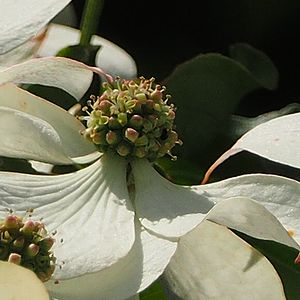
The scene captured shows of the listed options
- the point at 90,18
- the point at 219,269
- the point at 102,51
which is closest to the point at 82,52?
the point at 90,18

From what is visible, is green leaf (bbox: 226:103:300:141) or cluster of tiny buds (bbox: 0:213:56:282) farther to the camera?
green leaf (bbox: 226:103:300:141)

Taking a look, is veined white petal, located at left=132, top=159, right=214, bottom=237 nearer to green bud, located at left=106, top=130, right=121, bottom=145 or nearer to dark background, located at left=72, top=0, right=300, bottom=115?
green bud, located at left=106, top=130, right=121, bottom=145

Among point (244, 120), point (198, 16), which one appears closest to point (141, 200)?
point (244, 120)

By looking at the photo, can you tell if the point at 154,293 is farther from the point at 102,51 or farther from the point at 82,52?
the point at 102,51

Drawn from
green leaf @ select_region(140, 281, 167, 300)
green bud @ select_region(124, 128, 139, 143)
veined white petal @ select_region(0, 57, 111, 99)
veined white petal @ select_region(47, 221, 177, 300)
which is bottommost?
green leaf @ select_region(140, 281, 167, 300)

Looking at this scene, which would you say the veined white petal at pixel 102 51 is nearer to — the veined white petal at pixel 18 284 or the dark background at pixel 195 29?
the dark background at pixel 195 29

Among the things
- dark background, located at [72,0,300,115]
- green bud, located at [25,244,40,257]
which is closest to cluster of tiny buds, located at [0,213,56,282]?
green bud, located at [25,244,40,257]

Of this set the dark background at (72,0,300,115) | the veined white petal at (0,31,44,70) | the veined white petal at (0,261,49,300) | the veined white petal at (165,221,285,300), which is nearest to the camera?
the veined white petal at (0,261,49,300)

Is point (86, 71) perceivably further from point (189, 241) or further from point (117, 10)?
point (117, 10)
